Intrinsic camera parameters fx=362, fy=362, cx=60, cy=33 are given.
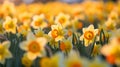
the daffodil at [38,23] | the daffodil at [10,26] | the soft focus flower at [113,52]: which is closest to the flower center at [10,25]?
the daffodil at [10,26]

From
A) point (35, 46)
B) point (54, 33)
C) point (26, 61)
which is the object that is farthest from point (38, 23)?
point (35, 46)

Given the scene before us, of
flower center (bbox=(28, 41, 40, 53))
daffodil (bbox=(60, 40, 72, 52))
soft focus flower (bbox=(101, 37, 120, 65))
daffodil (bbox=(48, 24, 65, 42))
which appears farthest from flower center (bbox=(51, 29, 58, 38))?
soft focus flower (bbox=(101, 37, 120, 65))

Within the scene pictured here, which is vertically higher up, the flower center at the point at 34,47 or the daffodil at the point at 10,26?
the flower center at the point at 34,47

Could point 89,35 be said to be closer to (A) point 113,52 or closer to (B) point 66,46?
(B) point 66,46

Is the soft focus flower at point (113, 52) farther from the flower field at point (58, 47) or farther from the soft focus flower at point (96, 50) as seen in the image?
the soft focus flower at point (96, 50)

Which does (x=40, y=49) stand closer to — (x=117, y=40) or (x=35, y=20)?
(x=117, y=40)

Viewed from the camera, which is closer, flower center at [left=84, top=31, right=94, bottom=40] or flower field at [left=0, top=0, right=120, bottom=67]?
flower field at [left=0, top=0, right=120, bottom=67]

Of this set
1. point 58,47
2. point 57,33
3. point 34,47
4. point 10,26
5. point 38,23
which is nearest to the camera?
point 34,47

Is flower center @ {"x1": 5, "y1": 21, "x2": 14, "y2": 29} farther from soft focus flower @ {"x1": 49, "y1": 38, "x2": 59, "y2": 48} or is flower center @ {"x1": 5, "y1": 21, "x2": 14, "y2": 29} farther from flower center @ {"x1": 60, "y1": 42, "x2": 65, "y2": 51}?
flower center @ {"x1": 60, "y1": 42, "x2": 65, "y2": 51}

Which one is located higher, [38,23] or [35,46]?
[35,46]
